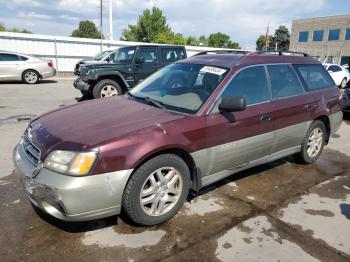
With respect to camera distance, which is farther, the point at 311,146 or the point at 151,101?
the point at 311,146

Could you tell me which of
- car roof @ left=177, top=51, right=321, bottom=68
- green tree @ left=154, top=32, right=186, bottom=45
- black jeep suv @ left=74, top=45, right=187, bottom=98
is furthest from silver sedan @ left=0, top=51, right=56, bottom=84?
green tree @ left=154, top=32, right=186, bottom=45

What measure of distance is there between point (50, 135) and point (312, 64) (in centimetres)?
408

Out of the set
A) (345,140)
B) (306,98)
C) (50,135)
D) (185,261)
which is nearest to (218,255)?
(185,261)

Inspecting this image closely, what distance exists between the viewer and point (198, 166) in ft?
11.4

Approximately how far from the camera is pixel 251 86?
13.4 feet

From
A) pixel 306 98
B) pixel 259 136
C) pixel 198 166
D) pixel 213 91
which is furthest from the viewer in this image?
pixel 306 98

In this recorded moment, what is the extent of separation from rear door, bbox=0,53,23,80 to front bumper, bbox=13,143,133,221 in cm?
1365

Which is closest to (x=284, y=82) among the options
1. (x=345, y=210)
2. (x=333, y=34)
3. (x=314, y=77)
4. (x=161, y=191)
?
(x=314, y=77)

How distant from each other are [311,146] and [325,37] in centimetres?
5193

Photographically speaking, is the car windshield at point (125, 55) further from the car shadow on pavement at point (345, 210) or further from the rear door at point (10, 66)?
the car shadow on pavement at point (345, 210)

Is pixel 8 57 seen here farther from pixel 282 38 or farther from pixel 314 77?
pixel 282 38

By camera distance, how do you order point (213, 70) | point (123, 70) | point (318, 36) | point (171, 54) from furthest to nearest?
1. point (318, 36)
2. point (171, 54)
3. point (123, 70)
4. point (213, 70)

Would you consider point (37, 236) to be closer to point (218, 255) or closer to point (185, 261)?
point (185, 261)

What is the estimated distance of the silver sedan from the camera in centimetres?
1477
